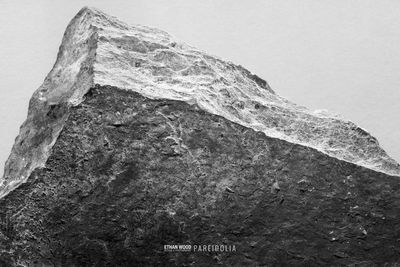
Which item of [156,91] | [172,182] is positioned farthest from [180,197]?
[156,91]

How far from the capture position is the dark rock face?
255 cm

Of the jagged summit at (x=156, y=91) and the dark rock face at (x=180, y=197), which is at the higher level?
the jagged summit at (x=156, y=91)

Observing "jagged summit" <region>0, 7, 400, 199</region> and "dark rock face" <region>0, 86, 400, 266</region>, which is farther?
"jagged summit" <region>0, 7, 400, 199</region>

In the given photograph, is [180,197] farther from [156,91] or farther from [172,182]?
[156,91]

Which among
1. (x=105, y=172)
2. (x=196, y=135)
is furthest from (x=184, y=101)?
(x=105, y=172)

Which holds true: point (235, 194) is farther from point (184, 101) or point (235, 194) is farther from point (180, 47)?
point (180, 47)

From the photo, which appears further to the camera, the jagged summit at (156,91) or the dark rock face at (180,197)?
the jagged summit at (156,91)

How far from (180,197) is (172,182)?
0.25ft

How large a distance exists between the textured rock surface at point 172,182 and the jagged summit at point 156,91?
0.01 m

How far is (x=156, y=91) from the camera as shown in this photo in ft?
8.68

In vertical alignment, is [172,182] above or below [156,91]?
below

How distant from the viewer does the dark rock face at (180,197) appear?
8.36ft

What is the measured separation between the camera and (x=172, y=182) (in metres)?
2.59

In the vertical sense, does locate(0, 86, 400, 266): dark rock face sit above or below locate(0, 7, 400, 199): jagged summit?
below
